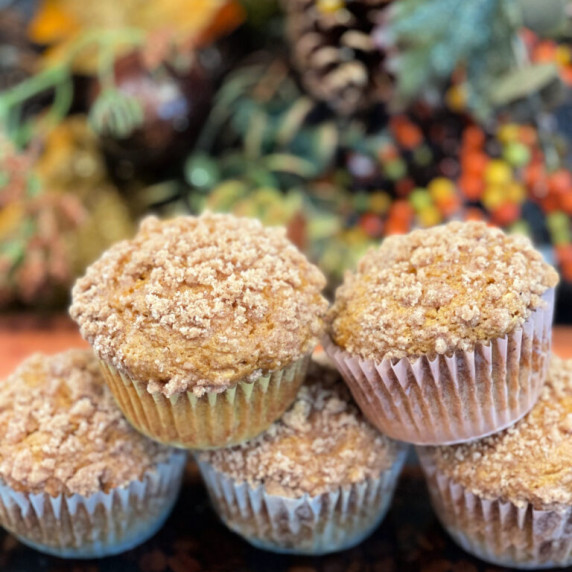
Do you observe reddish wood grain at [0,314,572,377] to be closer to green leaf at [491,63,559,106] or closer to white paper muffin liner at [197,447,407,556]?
green leaf at [491,63,559,106]

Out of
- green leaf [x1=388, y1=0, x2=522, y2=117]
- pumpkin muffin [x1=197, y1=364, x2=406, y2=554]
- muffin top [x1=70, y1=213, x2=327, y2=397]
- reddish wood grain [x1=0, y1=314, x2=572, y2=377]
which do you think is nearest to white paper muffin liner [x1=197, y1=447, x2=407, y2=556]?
pumpkin muffin [x1=197, y1=364, x2=406, y2=554]

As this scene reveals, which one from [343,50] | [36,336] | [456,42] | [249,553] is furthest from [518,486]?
[36,336]

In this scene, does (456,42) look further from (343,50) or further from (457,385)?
(457,385)

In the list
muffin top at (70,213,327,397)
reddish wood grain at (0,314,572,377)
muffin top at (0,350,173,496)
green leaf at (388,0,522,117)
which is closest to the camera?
muffin top at (70,213,327,397)

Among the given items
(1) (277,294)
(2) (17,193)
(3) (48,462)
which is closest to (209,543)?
(3) (48,462)

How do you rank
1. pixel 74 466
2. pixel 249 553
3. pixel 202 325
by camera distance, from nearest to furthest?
pixel 202 325
pixel 74 466
pixel 249 553
